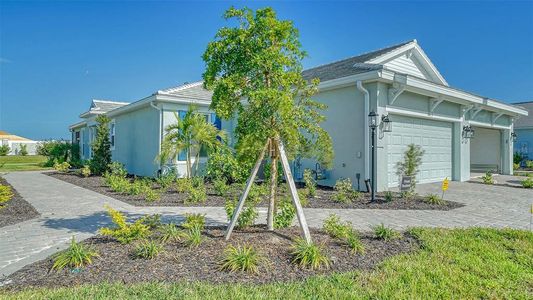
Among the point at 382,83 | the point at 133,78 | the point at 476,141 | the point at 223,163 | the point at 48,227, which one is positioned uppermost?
the point at 133,78

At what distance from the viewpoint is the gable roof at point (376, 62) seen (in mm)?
11180

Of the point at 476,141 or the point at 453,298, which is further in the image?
the point at 476,141

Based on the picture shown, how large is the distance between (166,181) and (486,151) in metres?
17.3

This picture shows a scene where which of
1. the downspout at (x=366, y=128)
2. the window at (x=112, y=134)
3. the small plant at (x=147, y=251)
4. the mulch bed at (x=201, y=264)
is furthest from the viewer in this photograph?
the window at (x=112, y=134)

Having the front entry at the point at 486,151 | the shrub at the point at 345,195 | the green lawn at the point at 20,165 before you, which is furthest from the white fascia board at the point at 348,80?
the green lawn at the point at 20,165

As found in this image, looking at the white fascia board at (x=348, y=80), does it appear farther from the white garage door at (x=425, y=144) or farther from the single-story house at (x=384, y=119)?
the white garage door at (x=425, y=144)

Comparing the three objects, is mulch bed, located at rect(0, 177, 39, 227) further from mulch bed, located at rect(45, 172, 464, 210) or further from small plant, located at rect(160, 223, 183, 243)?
small plant, located at rect(160, 223, 183, 243)

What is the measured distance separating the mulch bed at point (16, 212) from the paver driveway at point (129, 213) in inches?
8.4

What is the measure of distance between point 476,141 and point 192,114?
16.2 m

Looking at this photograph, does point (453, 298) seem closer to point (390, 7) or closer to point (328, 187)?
point (328, 187)

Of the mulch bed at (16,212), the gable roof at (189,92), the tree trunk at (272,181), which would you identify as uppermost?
the gable roof at (189,92)

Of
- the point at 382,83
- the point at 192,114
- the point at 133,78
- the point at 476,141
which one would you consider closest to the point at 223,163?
the point at 192,114

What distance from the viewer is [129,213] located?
6.99 meters

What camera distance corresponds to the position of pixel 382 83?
10.0m
